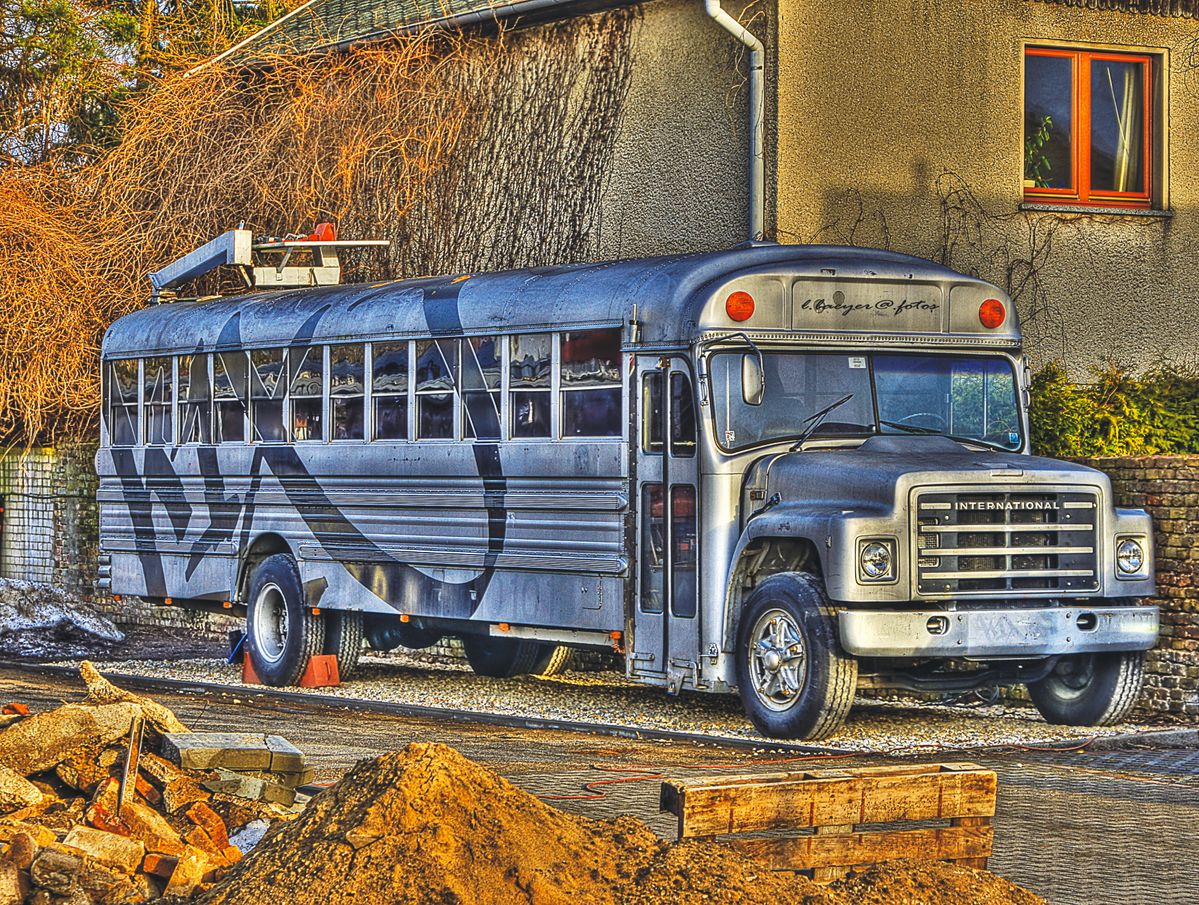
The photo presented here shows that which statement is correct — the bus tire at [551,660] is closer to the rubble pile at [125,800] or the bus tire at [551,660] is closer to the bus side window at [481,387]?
the bus side window at [481,387]

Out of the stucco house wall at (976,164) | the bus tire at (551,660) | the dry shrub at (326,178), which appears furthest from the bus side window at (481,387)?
the dry shrub at (326,178)

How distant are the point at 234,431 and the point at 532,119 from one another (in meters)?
5.17

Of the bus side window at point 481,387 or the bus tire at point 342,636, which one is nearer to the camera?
the bus side window at point 481,387

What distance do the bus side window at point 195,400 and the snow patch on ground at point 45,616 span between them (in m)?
3.74

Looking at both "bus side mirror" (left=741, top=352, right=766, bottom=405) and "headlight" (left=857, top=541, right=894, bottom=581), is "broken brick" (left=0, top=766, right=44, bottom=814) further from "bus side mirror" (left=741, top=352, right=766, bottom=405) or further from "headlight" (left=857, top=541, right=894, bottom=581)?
"bus side mirror" (left=741, top=352, right=766, bottom=405)

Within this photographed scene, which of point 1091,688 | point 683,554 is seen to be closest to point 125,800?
point 683,554

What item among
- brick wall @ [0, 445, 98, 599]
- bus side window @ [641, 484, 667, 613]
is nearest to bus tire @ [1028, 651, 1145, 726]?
bus side window @ [641, 484, 667, 613]

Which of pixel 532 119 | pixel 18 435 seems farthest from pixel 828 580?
pixel 18 435

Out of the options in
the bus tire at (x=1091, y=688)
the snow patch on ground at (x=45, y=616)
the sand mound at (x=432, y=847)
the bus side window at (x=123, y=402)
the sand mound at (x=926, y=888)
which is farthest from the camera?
the snow patch on ground at (x=45, y=616)

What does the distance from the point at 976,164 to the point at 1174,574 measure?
605 cm

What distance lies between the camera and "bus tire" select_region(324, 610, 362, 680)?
54.9 feet

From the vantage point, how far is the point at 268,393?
1733 cm

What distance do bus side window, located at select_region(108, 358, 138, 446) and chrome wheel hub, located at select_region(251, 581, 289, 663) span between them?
2733 millimetres

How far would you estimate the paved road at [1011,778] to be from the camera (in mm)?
8453
